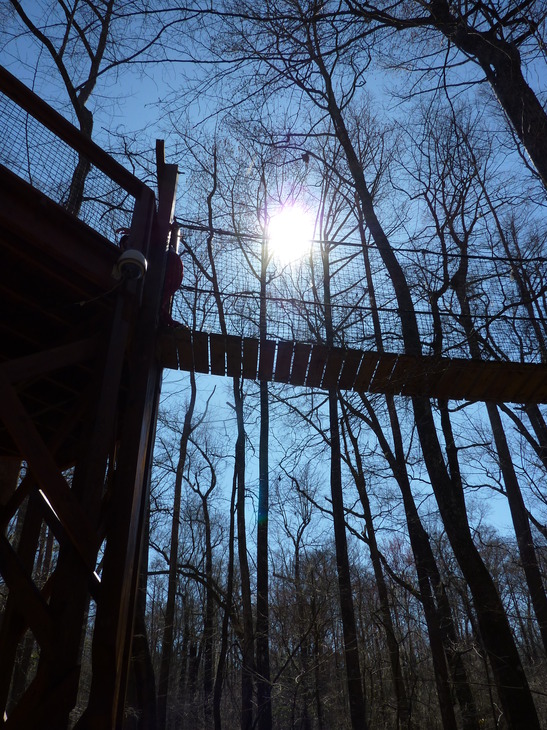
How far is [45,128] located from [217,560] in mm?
17972

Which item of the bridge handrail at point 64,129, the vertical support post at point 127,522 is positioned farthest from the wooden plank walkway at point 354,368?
the bridge handrail at point 64,129

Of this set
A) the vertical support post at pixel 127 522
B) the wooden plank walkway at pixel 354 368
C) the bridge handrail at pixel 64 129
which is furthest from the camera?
the wooden plank walkway at pixel 354 368

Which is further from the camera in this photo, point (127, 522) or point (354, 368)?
point (354, 368)

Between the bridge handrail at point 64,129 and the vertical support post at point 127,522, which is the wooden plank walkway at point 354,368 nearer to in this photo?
the vertical support post at point 127,522

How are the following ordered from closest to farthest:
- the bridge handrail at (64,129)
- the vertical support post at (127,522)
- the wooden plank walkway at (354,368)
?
the vertical support post at (127,522) → the bridge handrail at (64,129) → the wooden plank walkway at (354,368)

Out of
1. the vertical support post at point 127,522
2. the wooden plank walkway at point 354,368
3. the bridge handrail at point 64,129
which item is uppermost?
the bridge handrail at point 64,129

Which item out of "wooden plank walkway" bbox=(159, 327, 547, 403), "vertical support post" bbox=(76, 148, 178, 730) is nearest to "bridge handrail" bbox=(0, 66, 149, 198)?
"vertical support post" bbox=(76, 148, 178, 730)

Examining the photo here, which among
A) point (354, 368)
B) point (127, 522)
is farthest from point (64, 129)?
point (354, 368)

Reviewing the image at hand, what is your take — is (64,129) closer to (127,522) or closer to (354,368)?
(127,522)

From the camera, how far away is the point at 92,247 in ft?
12.5

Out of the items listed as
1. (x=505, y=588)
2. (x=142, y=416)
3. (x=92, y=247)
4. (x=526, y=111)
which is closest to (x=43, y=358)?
(x=142, y=416)

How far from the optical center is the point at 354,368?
565 cm

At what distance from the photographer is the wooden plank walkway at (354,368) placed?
5.25 meters

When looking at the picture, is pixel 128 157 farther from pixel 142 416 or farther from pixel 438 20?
pixel 142 416
